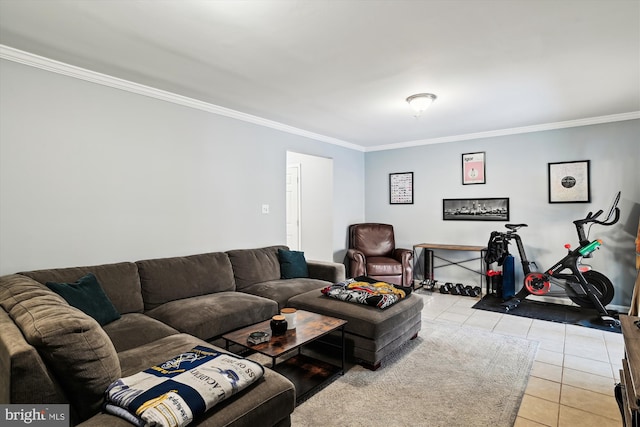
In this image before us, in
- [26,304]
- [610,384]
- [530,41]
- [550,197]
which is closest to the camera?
[26,304]

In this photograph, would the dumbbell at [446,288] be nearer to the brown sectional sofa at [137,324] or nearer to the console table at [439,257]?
the console table at [439,257]

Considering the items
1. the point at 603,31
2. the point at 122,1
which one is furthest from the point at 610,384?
the point at 122,1

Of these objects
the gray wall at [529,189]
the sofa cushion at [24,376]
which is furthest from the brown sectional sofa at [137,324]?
the gray wall at [529,189]

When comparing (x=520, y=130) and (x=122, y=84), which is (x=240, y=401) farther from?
(x=520, y=130)

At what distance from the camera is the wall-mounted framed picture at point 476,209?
5062 mm

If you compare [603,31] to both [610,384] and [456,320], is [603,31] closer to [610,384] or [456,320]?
[610,384]

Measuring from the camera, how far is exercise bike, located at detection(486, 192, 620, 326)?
13.1ft

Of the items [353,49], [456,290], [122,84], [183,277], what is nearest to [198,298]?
[183,277]

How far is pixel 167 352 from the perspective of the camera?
1.97 metres

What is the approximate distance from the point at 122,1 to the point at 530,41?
2555mm

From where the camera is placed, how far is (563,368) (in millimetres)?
2816

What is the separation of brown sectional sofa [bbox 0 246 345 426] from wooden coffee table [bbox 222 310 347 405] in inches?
12.4

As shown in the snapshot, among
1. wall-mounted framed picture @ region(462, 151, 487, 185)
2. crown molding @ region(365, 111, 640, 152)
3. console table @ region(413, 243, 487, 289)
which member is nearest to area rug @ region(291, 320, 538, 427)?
console table @ region(413, 243, 487, 289)

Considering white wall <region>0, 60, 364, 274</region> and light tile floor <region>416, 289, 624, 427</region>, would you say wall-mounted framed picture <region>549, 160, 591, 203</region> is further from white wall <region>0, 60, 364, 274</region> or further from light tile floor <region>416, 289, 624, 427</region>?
white wall <region>0, 60, 364, 274</region>
